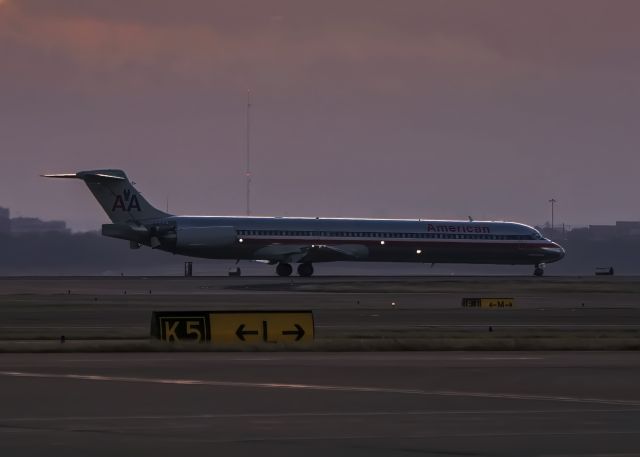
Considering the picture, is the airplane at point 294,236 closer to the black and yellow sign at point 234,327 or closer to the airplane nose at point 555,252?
the airplane nose at point 555,252

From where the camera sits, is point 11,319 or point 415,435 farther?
point 11,319

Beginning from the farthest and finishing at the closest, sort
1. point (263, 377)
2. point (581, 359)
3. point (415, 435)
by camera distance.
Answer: point (581, 359) → point (263, 377) → point (415, 435)

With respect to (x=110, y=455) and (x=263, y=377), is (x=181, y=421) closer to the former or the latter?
(x=110, y=455)

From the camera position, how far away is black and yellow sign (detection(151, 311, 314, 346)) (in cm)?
3083

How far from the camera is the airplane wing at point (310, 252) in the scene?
86.4 m

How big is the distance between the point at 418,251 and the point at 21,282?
28.1 m

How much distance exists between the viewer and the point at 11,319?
41.8m

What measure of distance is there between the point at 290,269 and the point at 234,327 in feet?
189

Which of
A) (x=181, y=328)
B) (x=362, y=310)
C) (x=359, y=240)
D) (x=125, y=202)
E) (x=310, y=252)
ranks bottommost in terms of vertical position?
(x=181, y=328)

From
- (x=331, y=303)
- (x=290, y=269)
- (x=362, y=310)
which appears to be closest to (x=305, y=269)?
(x=290, y=269)

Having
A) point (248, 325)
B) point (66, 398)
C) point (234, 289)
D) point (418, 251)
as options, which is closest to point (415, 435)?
point (66, 398)

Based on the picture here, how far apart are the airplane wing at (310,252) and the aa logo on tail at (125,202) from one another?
9090mm

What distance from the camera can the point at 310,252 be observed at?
8694 cm

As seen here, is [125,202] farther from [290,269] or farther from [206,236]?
[290,269]
